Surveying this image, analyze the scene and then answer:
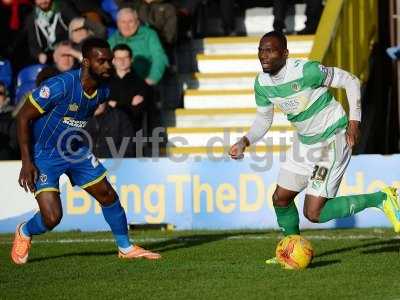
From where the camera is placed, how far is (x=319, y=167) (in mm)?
10273

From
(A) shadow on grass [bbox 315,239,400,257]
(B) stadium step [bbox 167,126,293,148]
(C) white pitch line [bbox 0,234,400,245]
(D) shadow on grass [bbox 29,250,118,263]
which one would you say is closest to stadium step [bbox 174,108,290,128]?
(B) stadium step [bbox 167,126,293,148]

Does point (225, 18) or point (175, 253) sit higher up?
point (225, 18)

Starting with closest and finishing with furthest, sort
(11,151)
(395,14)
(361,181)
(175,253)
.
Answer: (175,253) → (361,181) → (11,151) → (395,14)

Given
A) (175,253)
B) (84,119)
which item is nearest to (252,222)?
(175,253)

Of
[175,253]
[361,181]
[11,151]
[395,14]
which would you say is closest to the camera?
[175,253]

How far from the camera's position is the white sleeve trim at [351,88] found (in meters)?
9.94

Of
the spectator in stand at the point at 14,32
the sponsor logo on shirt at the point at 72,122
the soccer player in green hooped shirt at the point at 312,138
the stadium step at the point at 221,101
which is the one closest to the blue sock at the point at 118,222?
the sponsor logo on shirt at the point at 72,122

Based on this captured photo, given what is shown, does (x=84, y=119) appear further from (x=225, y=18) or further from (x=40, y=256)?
(x=225, y=18)

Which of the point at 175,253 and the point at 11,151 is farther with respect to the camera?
the point at 11,151

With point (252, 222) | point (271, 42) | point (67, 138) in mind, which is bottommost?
point (252, 222)

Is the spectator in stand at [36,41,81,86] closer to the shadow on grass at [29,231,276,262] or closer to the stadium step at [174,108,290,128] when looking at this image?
the stadium step at [174,108,290,128]

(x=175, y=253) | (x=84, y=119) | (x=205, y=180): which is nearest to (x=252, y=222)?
(x=205, y=180)

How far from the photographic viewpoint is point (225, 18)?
17.6 m

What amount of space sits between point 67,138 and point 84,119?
242 mm
